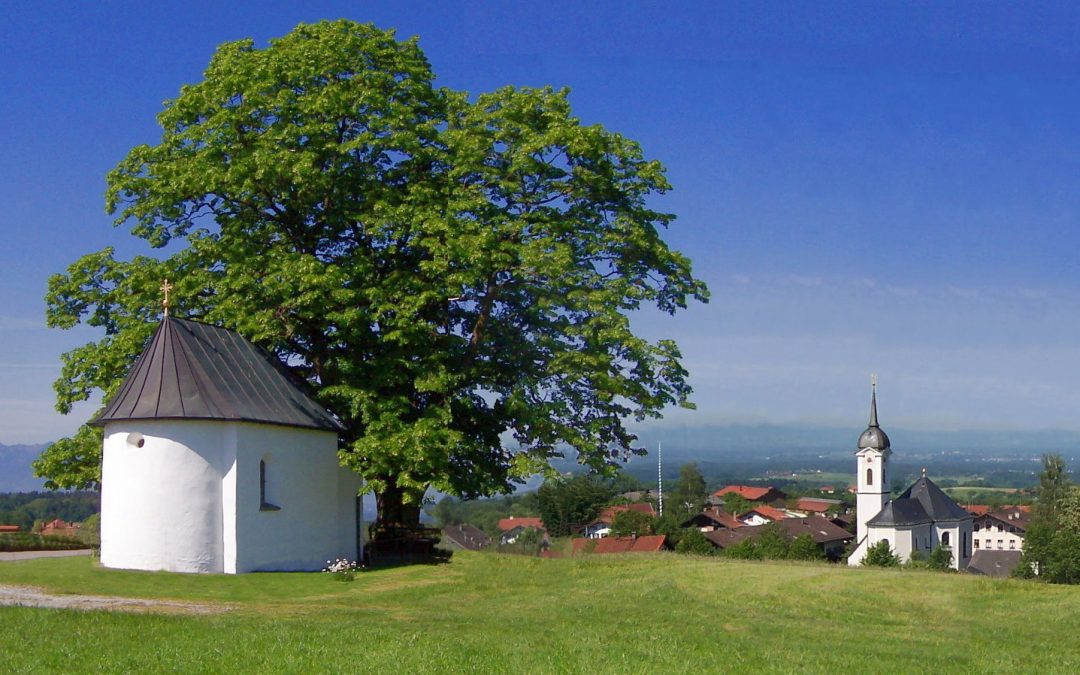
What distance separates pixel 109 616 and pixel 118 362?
12415 mm

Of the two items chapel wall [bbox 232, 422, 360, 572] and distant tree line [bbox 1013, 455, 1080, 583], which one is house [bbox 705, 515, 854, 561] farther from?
chapel wall [bbox 232, 422, 360, 572]

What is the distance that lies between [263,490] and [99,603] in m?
6.67

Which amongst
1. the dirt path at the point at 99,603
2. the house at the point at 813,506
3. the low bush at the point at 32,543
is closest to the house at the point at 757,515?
the house at the point at 813,506

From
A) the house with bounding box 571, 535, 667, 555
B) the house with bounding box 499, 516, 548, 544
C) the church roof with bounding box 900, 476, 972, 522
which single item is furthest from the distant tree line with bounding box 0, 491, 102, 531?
the church roof with bounding box 900, 476, 972, 522

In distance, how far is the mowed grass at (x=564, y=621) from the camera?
13.3 m

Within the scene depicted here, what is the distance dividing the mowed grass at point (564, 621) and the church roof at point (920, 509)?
90.6 m

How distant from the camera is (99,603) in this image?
18828mm

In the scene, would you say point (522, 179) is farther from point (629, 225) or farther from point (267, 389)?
point (267, 389)

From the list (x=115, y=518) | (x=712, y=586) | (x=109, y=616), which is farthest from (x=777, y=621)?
(x=115, y=518)

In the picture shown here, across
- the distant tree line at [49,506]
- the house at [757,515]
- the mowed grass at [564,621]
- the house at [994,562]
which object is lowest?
the house at [994,562]

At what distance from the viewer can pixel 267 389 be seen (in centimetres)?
2578

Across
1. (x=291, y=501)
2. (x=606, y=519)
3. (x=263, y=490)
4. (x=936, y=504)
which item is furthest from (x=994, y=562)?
(x=263, y=490)

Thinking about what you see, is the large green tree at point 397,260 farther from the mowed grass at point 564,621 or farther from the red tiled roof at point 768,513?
the red tiled roof at point 768,513

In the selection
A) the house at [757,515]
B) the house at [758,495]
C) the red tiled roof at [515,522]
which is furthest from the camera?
the house at [758,495]
